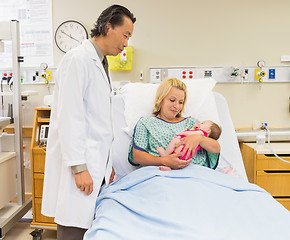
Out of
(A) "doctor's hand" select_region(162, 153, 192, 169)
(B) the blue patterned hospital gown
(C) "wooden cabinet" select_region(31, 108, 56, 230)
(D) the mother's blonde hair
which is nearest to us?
(A) "doctor's hand" select_region(162, 153, 192, 169)

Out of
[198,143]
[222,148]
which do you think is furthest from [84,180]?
[222,148]

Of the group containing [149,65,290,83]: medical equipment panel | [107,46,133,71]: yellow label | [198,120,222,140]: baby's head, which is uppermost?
[107,46,133,71]: yellow label

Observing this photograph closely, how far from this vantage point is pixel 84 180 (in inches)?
48.9

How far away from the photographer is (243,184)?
4.63ft

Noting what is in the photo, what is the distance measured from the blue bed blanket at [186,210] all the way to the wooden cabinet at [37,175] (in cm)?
109

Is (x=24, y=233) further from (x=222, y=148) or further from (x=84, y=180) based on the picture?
(x=222, y=148)

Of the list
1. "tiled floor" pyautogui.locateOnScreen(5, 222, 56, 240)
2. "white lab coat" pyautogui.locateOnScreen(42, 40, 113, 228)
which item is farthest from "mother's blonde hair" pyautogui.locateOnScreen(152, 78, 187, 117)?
"tiled floor" pyautogui.locateOnScreen(5, 222, 56, 240)

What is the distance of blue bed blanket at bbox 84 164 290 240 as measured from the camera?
99cm

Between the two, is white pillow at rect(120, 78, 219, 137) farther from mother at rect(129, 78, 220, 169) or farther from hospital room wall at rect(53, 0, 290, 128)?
hospital room wall at rect(53, 0, 290, 128)

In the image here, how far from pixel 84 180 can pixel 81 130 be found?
A: 0.22m

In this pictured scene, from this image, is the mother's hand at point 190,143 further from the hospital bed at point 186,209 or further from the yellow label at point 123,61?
the yellow label at point 123,61

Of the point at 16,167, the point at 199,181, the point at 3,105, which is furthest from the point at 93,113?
the point at 3,105

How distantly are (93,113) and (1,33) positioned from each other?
1.41 metres

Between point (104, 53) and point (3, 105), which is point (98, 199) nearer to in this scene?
point (104, 53)
